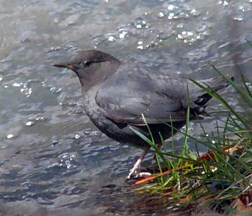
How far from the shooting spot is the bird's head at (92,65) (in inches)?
205

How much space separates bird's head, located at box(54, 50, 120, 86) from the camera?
5211mm

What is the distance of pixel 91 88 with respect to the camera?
16.9ft

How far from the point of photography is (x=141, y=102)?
484 centimetres

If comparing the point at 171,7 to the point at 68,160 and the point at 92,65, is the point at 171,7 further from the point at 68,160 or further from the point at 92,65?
the point at 68,160

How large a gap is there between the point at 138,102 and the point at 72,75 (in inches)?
66.1

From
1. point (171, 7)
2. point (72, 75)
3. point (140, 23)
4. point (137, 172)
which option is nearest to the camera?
point (137, 172)

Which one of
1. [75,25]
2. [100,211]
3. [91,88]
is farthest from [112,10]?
[100,211]

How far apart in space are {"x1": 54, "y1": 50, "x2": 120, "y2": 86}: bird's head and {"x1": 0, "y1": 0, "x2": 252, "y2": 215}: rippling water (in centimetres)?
41

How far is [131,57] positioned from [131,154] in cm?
156

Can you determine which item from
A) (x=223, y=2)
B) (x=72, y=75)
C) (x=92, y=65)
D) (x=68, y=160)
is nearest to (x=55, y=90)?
(x=72, y=75)

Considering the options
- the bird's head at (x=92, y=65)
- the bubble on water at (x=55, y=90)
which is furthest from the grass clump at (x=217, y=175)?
the bubble on water at (x=55, y=90)

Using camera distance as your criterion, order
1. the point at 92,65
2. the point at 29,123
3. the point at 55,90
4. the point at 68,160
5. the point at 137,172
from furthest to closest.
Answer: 1. the point at 55,90
2. the point at 29,123
3. the point at 92,65
4. the point at 68,160
5. the point at 137,172

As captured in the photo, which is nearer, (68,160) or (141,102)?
(141,102)

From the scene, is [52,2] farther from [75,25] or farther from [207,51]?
[207,51]
